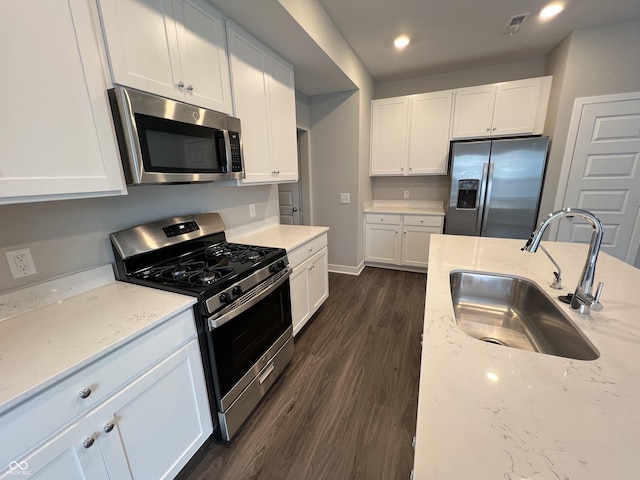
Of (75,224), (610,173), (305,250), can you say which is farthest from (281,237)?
(610,173)

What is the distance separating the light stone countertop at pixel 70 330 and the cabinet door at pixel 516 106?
3830 mm

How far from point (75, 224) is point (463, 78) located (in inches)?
174

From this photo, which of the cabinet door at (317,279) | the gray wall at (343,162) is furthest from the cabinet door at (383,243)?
the cabinet door at (317,279)

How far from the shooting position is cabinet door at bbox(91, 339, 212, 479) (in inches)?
36.9

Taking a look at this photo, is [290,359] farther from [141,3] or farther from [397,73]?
[397,73]

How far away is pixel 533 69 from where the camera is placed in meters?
3.25

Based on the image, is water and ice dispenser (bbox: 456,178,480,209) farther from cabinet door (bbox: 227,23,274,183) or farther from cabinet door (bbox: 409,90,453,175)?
cabinet door (bbox: 227,23,274,183)

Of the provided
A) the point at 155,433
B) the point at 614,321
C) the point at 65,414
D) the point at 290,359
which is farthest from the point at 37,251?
the point at 614,321

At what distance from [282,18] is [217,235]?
1.55 m

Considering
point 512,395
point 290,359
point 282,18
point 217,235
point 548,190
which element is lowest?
point 290,359

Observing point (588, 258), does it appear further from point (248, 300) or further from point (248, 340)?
point (248, 340)

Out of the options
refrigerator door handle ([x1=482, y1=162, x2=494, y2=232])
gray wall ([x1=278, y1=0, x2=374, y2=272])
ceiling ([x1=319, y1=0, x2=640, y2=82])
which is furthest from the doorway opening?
refrigerator door handle ([x1=482, y1=162, x2=494, y2=232])

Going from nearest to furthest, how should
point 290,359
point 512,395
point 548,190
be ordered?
point 512,395, point 290,359, point 548,190

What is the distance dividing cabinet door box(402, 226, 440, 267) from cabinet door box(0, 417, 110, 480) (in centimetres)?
349
